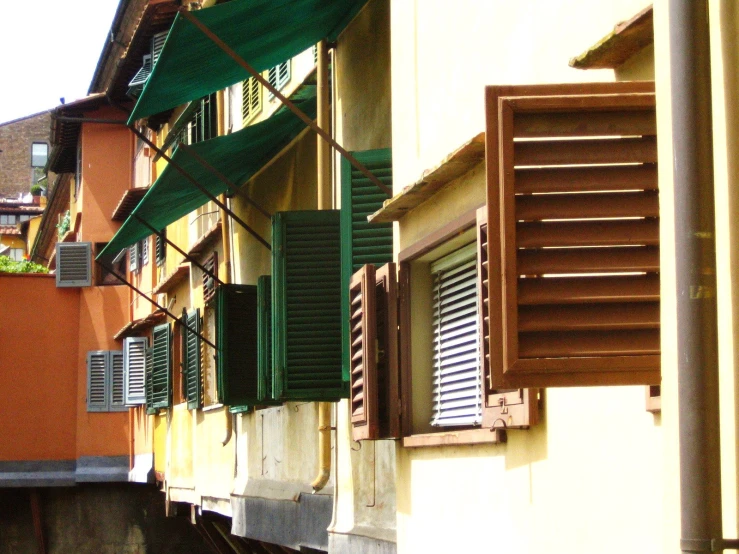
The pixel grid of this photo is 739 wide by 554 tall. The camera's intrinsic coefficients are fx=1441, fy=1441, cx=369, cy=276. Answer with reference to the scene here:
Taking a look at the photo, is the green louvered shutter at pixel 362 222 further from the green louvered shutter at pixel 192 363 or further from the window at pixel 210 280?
the green louvered shutter at pixel 192 363

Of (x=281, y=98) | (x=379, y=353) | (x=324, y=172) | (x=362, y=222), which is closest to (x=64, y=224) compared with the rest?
(x=324, y=172)

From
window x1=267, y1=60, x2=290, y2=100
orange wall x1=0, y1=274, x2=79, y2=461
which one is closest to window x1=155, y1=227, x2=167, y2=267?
orange wall x1=0, y1=274, x2=79, y2=461

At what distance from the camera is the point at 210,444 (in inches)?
646

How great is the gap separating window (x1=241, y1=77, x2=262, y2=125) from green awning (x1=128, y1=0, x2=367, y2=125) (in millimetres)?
3855

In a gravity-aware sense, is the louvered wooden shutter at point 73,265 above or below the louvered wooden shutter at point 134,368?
above

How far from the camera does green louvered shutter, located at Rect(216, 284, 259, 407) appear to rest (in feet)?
41.5

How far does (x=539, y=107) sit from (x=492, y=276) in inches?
18.6

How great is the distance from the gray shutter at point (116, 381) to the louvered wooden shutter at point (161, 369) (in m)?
4.00

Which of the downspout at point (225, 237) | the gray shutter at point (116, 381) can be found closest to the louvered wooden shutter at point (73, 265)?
the gray shutter at point (116, 381)

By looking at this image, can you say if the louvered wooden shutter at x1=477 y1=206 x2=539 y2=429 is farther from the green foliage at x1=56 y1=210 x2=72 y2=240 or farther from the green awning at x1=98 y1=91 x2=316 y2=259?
the green foliage at x1=56 y1=210 x2=72 y2=240

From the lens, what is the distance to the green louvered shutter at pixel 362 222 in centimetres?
866

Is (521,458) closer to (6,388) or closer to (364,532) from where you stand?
(364,532)

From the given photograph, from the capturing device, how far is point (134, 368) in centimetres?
2412

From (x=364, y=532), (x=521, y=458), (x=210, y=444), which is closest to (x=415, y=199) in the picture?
(x=521, y=458)
